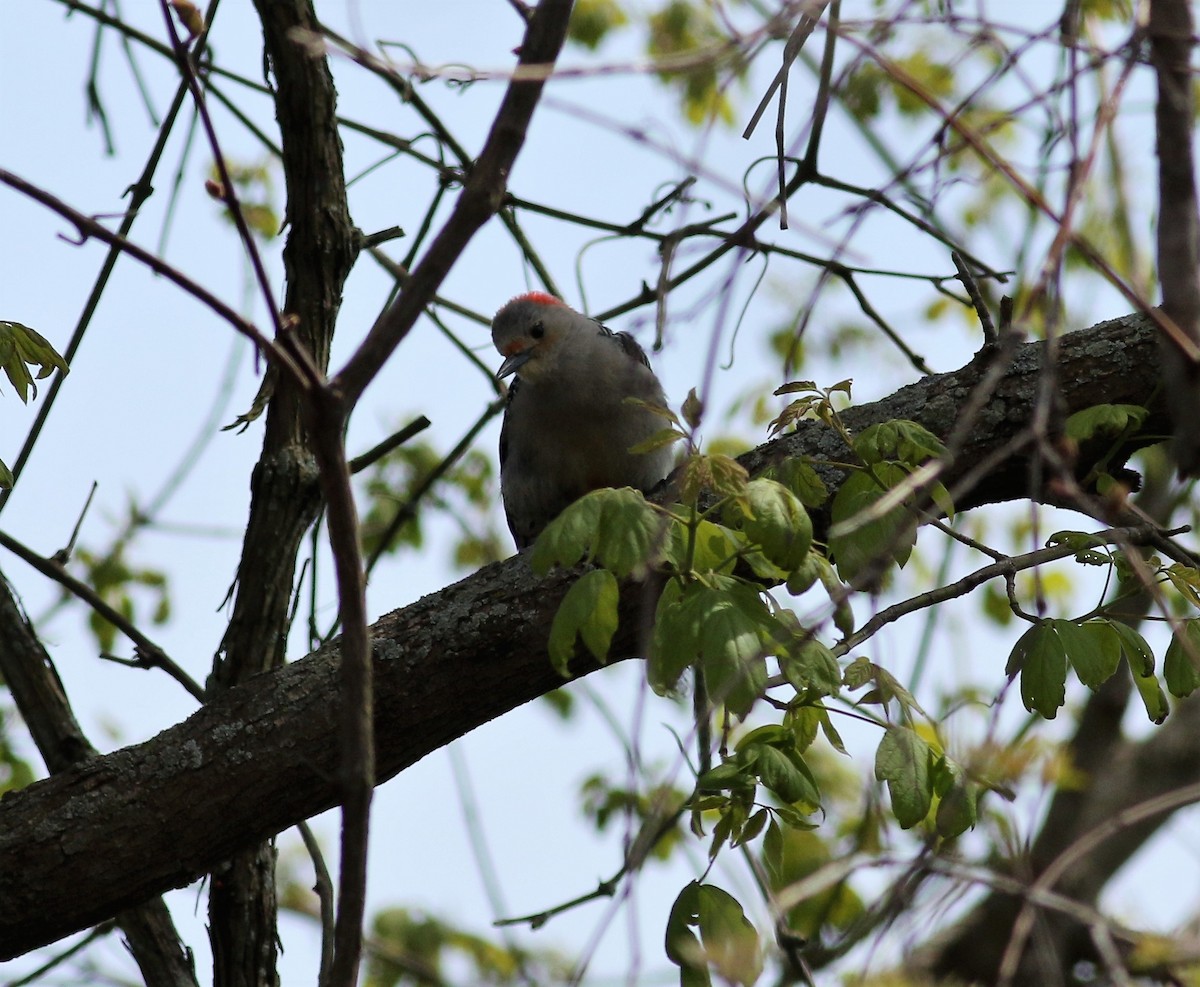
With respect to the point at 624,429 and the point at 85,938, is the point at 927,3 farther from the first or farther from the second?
the point at 85,938

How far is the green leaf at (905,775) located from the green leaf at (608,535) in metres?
0.73

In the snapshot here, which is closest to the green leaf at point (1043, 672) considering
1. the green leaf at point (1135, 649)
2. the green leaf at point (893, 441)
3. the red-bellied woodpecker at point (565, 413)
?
the green leaf at point (1135, 649)

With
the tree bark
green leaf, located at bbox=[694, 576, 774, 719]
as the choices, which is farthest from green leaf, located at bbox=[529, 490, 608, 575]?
the tree bark

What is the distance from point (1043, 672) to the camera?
10.5 feet

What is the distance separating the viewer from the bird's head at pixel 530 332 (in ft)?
19.7

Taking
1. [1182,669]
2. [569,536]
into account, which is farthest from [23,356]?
[1182,669]

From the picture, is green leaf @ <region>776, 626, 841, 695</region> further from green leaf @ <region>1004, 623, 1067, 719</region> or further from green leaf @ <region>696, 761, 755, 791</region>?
green leaf @ <region>1004, 623, 1067, 719</region>

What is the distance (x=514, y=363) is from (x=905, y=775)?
11.0 ft

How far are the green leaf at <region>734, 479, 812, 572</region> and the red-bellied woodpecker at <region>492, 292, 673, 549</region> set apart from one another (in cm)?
286

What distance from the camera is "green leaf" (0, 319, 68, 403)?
373 centimetres

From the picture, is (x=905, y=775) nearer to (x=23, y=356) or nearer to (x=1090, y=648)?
(x=1090, y=648)

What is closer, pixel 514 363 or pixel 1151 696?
pixel 1151 696

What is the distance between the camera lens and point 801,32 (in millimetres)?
2846

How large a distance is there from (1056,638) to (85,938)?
3.74 m
